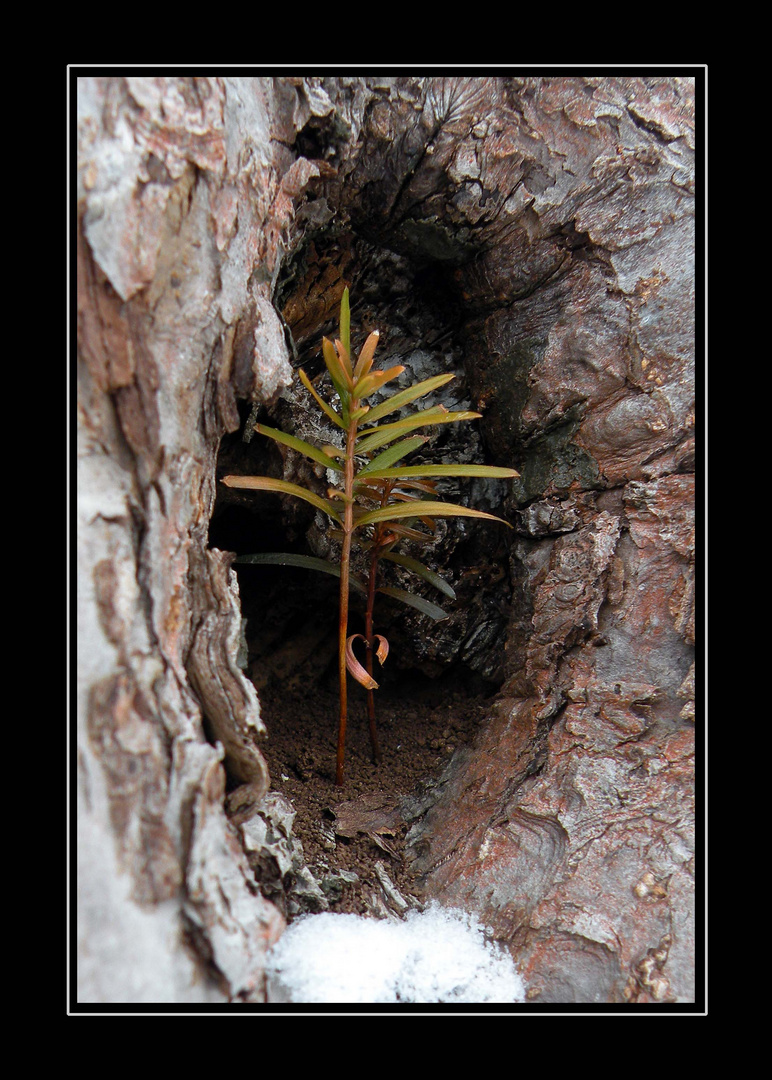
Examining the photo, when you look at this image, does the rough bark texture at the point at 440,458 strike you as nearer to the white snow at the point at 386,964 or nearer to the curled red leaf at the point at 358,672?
the white snow at the point at 386,964

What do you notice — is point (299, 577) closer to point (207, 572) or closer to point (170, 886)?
point (207, 572)

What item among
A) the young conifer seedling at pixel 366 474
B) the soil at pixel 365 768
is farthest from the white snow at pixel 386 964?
the young conifer seedling at pixel 366 474

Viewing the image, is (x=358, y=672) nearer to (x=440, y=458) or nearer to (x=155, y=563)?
(x=155, y=563)

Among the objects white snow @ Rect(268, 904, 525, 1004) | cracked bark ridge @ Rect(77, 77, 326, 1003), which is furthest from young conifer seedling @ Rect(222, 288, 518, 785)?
white snow @ Rect(268, 904, 525, 1004)

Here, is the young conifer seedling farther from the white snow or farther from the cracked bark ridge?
the white snow

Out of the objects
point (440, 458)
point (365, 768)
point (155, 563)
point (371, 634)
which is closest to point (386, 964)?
point (365, 768)

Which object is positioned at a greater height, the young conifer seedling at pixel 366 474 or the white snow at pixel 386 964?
the young conifer seedling at pixel 366 474
